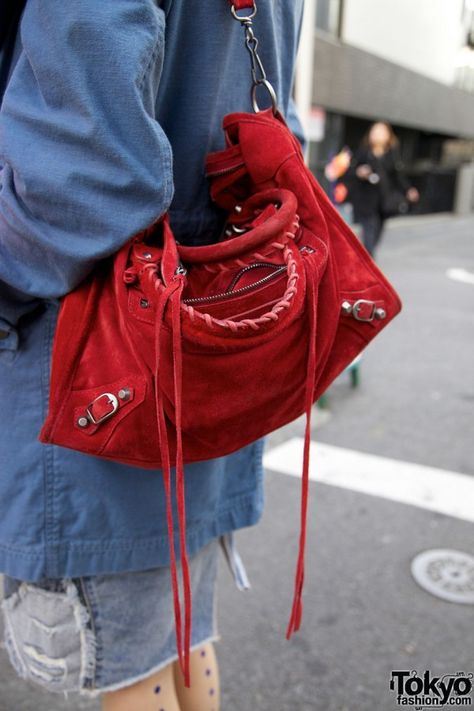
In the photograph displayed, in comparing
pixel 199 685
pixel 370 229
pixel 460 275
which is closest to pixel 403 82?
pixel 460 275

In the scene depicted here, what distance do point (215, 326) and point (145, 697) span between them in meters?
0.76

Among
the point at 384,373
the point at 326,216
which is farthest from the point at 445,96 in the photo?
the point at 326,216

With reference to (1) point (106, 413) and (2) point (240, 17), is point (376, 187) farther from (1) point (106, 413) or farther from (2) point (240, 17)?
(1) point (106, 413)

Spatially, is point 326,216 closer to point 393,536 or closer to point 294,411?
point 294,411

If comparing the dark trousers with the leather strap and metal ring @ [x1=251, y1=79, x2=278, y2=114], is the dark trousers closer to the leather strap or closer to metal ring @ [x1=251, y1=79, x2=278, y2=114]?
metal ring @ [x1=251, y1=79, x2=278, y2=114]

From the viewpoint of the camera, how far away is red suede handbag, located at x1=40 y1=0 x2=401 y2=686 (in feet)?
3.08

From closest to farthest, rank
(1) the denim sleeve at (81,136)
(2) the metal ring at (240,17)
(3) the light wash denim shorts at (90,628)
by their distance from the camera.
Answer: (1) the denim sleeve at (81,136)
(2) the metal ring at (240,17)
(3) the light wash denim shorts at (90,628)

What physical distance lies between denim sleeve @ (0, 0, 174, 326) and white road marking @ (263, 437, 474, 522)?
2.49 m

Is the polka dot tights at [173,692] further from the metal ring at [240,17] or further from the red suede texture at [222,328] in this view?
the metal ring at [240,17]

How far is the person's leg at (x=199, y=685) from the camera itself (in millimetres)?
1399

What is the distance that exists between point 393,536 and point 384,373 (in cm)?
228

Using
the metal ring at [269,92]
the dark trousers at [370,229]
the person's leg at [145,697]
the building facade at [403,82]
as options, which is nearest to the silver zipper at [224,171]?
the metal ring at [269,92]

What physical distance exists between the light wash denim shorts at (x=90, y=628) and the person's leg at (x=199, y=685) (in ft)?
0.57

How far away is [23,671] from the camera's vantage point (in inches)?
48.5
